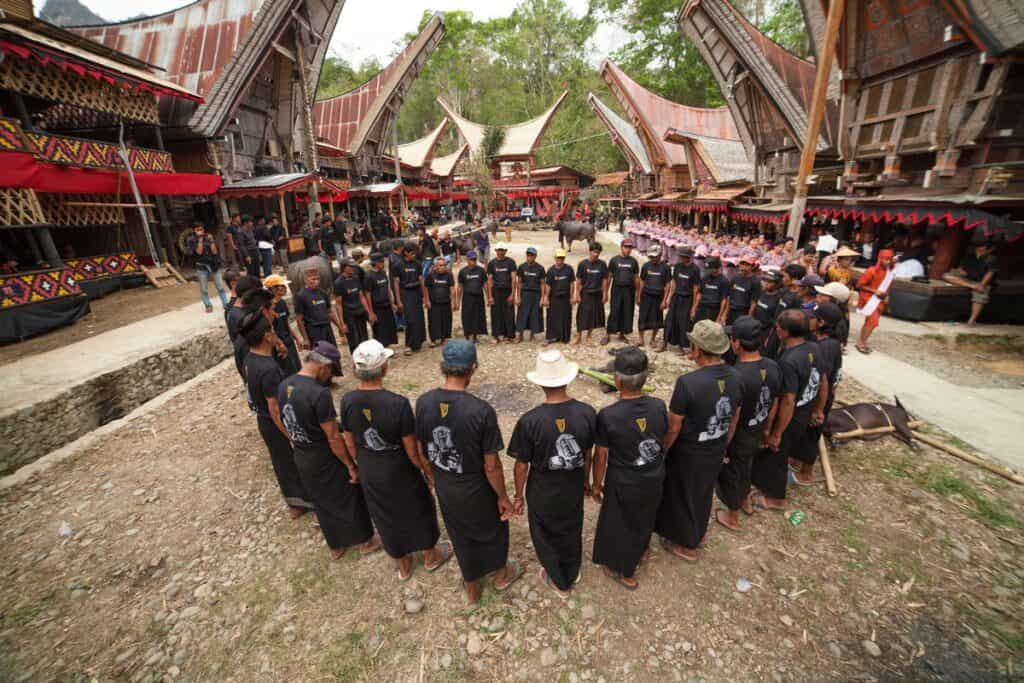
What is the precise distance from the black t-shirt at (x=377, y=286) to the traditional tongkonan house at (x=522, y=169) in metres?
33.3

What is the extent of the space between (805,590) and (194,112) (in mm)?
18988

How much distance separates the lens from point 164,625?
121 inches

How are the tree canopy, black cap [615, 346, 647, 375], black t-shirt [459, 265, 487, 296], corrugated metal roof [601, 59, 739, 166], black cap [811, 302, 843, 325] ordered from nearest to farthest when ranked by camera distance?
black cap [615, 346, 647, 375] → black cap [811, 302, 843, 325] → black t-shirt [459, 265, 487, 296] → corrugated metal roof [601, 59, 739, 166] → the tree canopy

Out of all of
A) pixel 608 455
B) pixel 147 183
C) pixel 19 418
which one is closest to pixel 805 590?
pixel 608 455

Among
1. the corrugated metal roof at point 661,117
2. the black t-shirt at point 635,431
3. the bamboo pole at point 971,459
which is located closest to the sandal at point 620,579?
the black t-shirt at point 635,431

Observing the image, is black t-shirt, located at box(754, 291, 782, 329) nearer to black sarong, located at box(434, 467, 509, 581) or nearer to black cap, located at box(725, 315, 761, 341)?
black cap, located at box(725, 315, 761, 341)

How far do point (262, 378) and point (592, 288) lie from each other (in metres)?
5.73

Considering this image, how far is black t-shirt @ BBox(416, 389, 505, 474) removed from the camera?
2631 mm

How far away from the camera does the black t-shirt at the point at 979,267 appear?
7801 millimetres

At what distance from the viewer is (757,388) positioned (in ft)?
10.5

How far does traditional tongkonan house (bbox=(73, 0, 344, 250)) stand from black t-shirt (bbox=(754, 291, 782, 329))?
15.0 metres

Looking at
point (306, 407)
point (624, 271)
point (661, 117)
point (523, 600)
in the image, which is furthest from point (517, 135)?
point (523, 600)

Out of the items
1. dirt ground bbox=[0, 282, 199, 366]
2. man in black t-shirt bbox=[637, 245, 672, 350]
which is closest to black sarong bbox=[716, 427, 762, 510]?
man in black t-shirt bbox=[637, 245, 672, 350]

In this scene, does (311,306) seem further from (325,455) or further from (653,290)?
(653,290)
